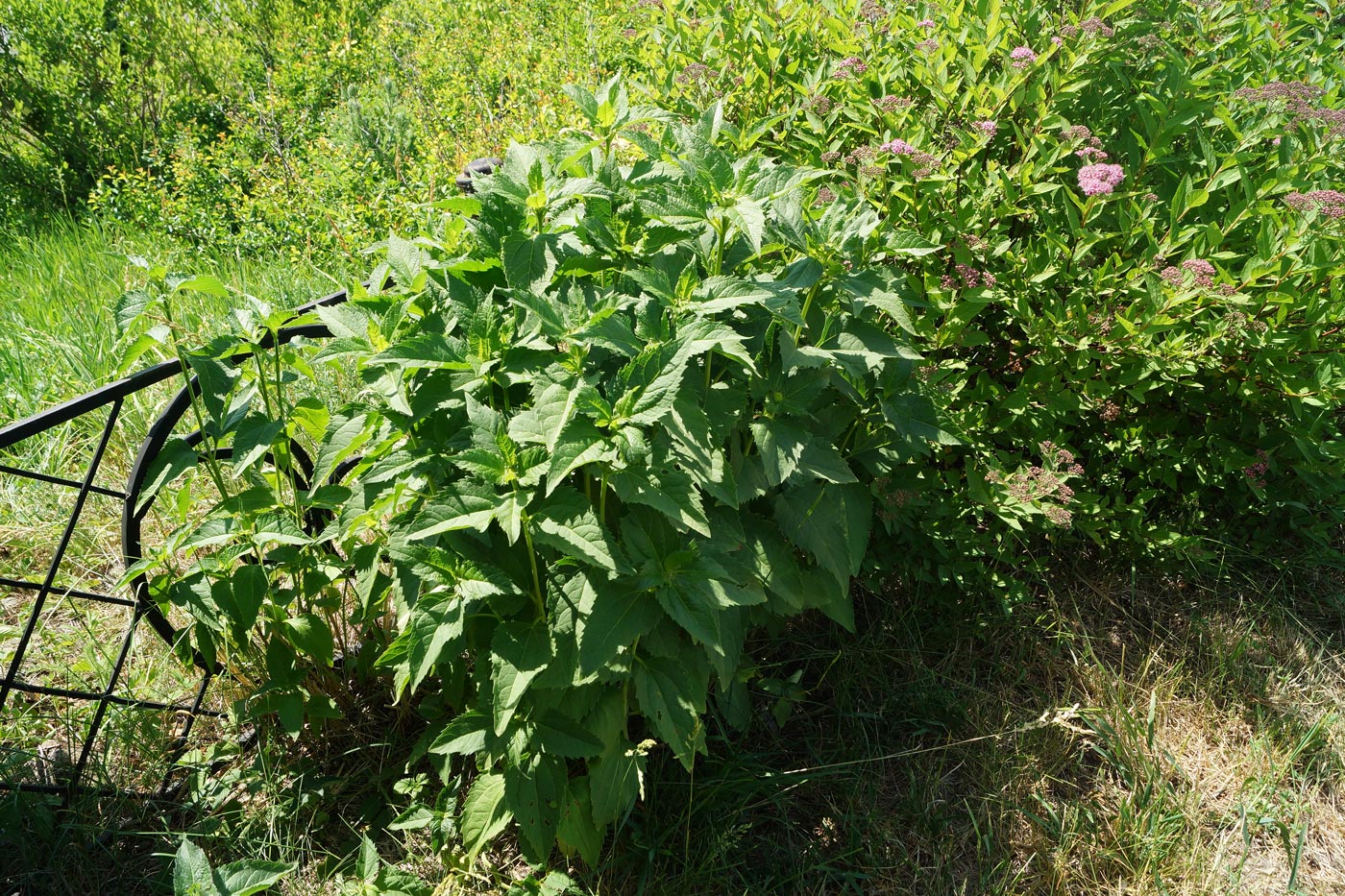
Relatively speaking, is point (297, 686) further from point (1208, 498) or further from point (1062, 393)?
point (1208, 498)

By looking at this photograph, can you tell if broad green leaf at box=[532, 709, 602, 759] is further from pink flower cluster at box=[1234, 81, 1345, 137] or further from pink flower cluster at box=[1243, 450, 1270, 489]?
pink flower cluster at box=[1234, 81, 1345, 137]

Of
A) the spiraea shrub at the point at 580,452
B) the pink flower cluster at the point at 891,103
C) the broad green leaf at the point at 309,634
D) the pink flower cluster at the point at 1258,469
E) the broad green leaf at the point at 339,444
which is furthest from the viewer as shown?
the pink flower cluster at the point at 1258,469

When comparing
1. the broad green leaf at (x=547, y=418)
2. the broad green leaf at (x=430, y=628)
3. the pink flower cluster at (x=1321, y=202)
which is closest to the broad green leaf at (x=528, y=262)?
the broad green leaf at (x=547, y=418)

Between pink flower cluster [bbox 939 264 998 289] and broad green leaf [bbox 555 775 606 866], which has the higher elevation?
pink flower cluster [bbox 939 264 998 289]

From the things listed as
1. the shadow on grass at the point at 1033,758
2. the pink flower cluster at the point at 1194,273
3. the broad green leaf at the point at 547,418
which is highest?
the broad green leaf at the point at 547,418

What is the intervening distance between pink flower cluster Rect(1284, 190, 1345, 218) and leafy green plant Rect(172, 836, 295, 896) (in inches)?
105

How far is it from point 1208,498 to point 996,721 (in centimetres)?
114

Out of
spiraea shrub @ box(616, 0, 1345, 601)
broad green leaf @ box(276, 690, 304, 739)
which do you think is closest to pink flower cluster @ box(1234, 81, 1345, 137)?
spiraea shrub @ box(616, 0, 1345, 601)

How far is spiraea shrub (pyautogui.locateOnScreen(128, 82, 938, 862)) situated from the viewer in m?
1.59

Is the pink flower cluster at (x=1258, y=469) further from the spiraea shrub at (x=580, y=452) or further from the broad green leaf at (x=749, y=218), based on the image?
the broad green leaf at (x=749, y=218)

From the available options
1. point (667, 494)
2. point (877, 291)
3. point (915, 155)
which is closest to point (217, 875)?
point (667, 494)

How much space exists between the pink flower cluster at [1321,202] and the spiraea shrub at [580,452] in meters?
1.01

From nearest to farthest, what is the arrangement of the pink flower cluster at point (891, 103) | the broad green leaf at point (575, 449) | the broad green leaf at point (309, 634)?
the broad green leaf at point (575, 449) → the broad green leaf at point (309, 634) → the pink flower cluster at point (891, 103)

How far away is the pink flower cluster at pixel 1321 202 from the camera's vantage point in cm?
217
